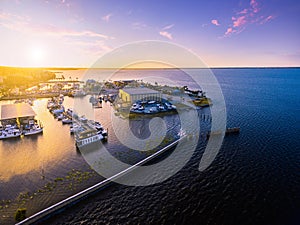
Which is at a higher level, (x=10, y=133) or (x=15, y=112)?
(x=15, y=112)

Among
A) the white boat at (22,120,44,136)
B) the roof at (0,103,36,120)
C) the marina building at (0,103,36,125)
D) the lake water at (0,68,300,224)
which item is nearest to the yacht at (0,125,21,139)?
the white boat at (22,120,44,136)

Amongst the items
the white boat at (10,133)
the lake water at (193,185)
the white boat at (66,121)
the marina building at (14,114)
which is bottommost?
the lake water at (193,185)

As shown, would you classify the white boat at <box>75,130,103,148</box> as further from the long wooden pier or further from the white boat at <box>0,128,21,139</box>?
the white boat at <box>0,128,21,139</box>

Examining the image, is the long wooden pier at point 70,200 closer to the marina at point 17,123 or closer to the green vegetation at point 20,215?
the green vegetation at point 20,215

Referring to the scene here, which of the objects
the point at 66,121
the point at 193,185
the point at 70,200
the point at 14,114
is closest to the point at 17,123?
the point at 14,114

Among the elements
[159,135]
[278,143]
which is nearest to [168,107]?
[159,135]

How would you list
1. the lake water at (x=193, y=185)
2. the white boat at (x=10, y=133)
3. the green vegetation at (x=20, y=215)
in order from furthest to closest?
1. the white boat at (x=10, y=133)
2. the lake water at (x=193, y=185)
3. the green vegetation at (x=20, y=215)

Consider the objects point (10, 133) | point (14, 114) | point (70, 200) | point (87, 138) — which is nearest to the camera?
point (70, 200)

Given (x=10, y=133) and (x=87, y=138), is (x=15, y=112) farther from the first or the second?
(x=87, y=138)

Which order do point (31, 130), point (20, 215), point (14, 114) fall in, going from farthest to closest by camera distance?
point (14, 114) → point (31, 130) → point (20, 215)

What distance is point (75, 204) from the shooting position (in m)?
14.1

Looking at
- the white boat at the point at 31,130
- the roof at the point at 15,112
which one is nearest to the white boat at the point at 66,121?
the white boat at the point at 31,130

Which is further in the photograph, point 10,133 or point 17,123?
point 17,123

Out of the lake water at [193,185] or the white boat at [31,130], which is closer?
the lake water at [193,185]
